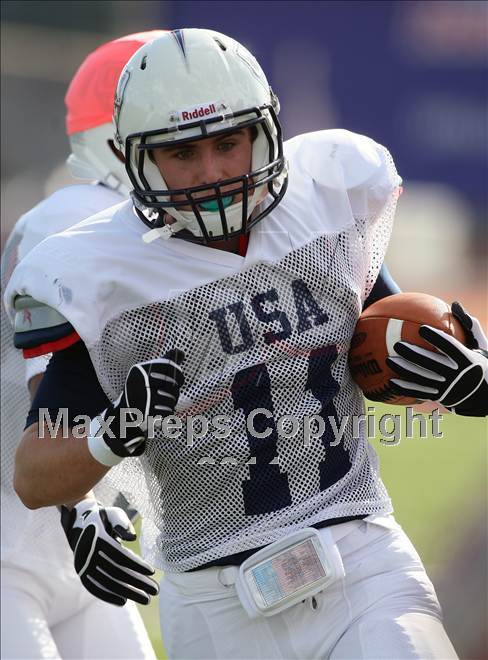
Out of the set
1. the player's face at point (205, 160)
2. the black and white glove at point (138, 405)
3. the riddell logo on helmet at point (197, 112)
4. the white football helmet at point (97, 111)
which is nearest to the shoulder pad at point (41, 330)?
the black and white glove at point (138, 405)

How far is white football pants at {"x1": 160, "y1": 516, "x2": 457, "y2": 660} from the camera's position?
7.11ft

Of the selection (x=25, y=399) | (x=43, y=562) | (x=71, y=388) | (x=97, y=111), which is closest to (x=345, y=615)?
(x=71, y=388)

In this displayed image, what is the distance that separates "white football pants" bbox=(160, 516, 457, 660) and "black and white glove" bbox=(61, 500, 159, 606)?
0.12 meters

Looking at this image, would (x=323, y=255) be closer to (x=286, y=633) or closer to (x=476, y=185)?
(x=286, y=633)

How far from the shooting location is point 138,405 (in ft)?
6.64

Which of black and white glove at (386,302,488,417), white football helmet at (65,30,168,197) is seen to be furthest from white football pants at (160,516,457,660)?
white football helmet at (65,30,168,197)

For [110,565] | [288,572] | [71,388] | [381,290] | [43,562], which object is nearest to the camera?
[288,572]

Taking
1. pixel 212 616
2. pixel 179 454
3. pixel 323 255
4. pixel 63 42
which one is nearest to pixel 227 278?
pixel 323 255

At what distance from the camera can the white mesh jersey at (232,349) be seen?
229cm

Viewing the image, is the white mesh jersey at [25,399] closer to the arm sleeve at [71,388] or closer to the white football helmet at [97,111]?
the white football helmet at [97,111]

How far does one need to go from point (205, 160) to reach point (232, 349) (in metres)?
0.40

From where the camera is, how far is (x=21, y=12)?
9523 millimetres

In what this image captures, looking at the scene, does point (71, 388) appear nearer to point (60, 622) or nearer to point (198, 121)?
point (198, 121)

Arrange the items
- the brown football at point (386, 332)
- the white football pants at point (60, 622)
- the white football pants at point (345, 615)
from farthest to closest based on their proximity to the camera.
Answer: the white football pants at point (60, 622) → the brown football at point (386, 332) → the white football pants at point (345, 615)
